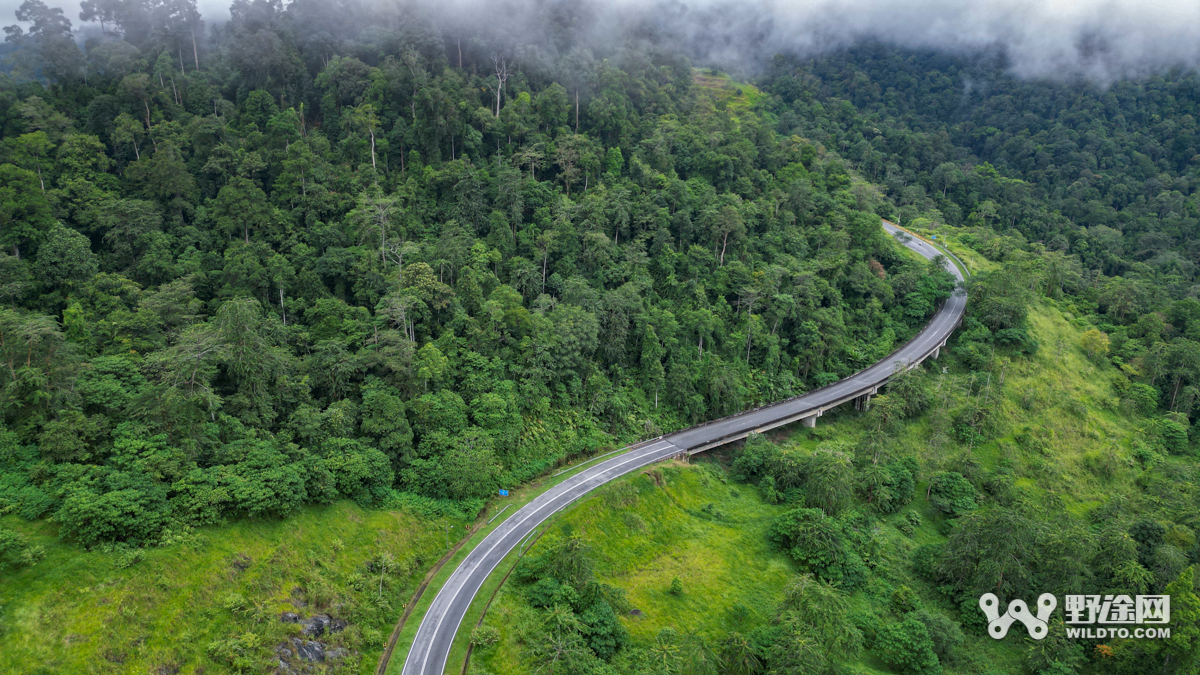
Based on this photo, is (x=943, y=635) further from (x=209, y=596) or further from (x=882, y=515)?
(x=209, y=596)

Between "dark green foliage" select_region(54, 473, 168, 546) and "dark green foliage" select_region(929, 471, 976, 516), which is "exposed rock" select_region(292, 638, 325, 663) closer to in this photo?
"dark green foliage" select_region(54, 473, 168, 546)

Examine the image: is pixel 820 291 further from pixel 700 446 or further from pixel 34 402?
pixel 34 402

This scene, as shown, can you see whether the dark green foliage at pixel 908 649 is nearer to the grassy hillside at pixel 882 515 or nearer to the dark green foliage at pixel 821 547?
the grassy hillside at pixel 882 515

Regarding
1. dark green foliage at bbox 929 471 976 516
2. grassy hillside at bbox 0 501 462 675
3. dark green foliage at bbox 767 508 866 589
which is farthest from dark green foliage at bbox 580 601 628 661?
dark green foliage at bbox 929 471 976 516

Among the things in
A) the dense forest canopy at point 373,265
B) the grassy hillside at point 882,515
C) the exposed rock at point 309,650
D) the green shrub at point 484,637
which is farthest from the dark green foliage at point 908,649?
the exposed rock at point 309,650

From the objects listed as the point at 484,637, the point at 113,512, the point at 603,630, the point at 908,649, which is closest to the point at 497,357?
the point at 484,637

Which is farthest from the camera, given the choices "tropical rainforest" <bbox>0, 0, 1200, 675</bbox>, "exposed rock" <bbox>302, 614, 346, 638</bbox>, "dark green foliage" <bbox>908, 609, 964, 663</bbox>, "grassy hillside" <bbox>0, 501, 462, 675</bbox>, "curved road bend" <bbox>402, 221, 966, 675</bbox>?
"dark green foliage" <bbox>908, 609, 964, 663</bbox>
